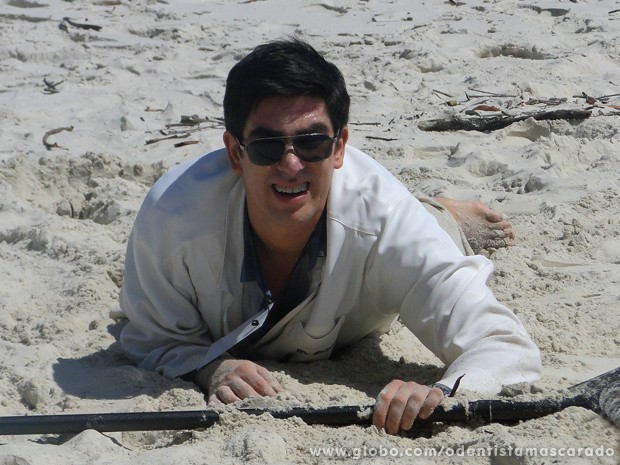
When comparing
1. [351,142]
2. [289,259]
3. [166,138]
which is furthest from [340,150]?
[166,138]

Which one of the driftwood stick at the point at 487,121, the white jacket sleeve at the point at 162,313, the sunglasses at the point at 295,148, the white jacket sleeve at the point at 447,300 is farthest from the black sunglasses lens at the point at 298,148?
the driftwood stick at the point at 487,121

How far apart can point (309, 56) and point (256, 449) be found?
1.17m

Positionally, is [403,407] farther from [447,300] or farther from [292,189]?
[292,189]

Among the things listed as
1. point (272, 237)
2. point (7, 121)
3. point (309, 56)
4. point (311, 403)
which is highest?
point (309, 56)

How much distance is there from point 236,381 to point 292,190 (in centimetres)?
57

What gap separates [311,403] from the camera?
306 cm

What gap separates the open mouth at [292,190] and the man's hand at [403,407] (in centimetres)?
65

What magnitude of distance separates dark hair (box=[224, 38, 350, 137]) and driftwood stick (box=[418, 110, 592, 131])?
2.34 m

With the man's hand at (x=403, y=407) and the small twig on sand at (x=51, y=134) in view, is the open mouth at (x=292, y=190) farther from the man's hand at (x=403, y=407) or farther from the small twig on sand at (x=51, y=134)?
the small twig on sand at (x=51, y=134)

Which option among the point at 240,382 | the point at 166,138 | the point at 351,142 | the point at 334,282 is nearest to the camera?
the point at 240,382

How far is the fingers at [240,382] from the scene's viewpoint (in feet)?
10.4

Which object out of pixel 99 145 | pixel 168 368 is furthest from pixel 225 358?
pixel 99 145

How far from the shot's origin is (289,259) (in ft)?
11.4

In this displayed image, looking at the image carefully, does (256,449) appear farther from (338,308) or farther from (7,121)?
(7,121)
